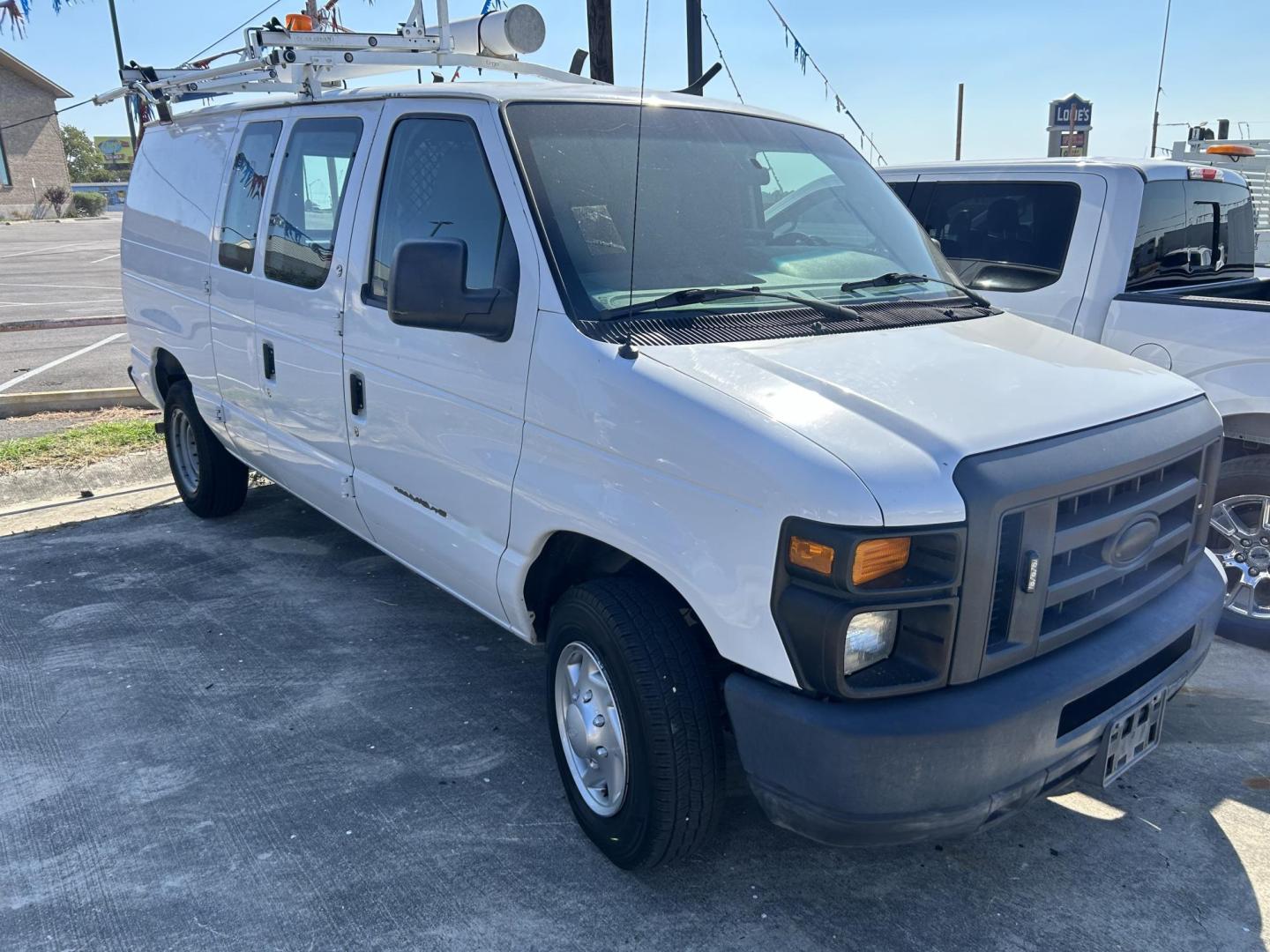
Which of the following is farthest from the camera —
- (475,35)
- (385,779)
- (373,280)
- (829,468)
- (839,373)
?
(475,35)

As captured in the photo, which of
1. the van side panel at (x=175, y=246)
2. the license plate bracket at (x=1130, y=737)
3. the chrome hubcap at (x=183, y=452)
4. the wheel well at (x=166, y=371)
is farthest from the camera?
the chrome hubcap at (x=183, y=452)

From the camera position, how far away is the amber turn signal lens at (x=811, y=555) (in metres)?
2.30

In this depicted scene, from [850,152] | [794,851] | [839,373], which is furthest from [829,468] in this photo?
[850,152]

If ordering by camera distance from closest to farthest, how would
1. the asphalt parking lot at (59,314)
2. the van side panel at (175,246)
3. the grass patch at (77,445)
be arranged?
the van side panel at (175,246), the grass patch at (77,445), the asphalt parking lot at (59,314)

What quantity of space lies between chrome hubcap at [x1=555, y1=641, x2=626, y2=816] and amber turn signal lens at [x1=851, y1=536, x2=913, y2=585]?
0.88 metres

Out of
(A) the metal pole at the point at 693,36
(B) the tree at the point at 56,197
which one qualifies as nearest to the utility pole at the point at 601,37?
(A) the metal pole at the point at 693,36

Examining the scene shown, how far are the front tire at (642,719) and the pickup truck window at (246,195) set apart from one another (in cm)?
282

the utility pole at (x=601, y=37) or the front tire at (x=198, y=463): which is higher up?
the utility pole at (x=601, y=37)

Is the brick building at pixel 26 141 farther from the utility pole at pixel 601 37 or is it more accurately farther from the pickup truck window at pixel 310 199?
the pickup truck window at pixel 310 199

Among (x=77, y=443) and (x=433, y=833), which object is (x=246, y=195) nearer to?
(x=433, y=833)

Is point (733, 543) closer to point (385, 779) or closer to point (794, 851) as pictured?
point (794, 851)

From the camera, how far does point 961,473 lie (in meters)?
2.36

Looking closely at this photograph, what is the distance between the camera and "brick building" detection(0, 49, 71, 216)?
1967 inches

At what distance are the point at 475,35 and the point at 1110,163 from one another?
3.16 m
